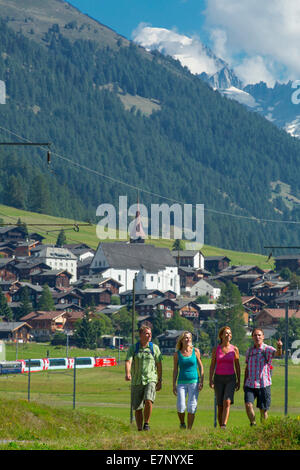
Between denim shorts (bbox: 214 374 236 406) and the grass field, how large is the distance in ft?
2.20

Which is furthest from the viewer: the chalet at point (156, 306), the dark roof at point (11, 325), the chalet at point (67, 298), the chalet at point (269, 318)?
the chalet at point (67, 298)

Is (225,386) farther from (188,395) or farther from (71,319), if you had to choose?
(71,319)

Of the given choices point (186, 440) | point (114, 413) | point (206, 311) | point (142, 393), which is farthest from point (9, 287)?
point (186, 440)

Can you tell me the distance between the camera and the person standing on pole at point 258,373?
18625 millimetres

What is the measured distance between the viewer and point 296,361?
111 metres

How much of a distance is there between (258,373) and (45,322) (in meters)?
139

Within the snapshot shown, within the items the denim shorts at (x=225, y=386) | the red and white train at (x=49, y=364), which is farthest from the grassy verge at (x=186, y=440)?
the red and white train at (x=49, y=364)

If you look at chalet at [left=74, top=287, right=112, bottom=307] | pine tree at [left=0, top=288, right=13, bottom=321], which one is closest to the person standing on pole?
pine tree at [left=0, top=288, right=13, bottom=321]

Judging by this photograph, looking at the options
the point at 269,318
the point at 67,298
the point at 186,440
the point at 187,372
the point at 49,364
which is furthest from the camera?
the point at 67,298

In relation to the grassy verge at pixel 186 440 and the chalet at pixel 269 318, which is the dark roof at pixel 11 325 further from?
the grassy verge at pixel 186 440

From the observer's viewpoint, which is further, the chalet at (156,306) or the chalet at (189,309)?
the chalet at (189,309)

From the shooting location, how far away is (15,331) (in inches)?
5861
